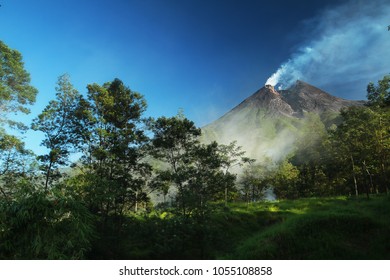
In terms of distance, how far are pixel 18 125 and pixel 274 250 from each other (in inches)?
598

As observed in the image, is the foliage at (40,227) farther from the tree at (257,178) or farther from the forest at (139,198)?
the tree at (257,178)

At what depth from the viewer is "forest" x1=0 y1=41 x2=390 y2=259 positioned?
680cm

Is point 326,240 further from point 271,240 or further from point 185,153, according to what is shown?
point 185,153

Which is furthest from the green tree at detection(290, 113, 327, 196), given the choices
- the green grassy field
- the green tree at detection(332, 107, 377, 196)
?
the green grassy field

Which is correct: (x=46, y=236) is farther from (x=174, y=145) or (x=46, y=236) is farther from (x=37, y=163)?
(x=174, y=145)

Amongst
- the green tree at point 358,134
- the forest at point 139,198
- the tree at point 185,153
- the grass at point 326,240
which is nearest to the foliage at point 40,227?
the forest at point 139,198

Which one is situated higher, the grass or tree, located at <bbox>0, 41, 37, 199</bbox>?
tree, located at <bbox>0, 41, 37, 199</bbox>

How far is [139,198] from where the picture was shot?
1648 centimetres

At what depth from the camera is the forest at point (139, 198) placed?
680cm

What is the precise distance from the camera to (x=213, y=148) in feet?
64.6

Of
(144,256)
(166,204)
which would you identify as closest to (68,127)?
(166,204)

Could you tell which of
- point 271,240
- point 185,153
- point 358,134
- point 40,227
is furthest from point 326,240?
point 358,134

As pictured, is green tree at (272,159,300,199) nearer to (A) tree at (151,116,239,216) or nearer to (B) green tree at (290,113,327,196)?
(B) green tree at (290,113,327,196)
